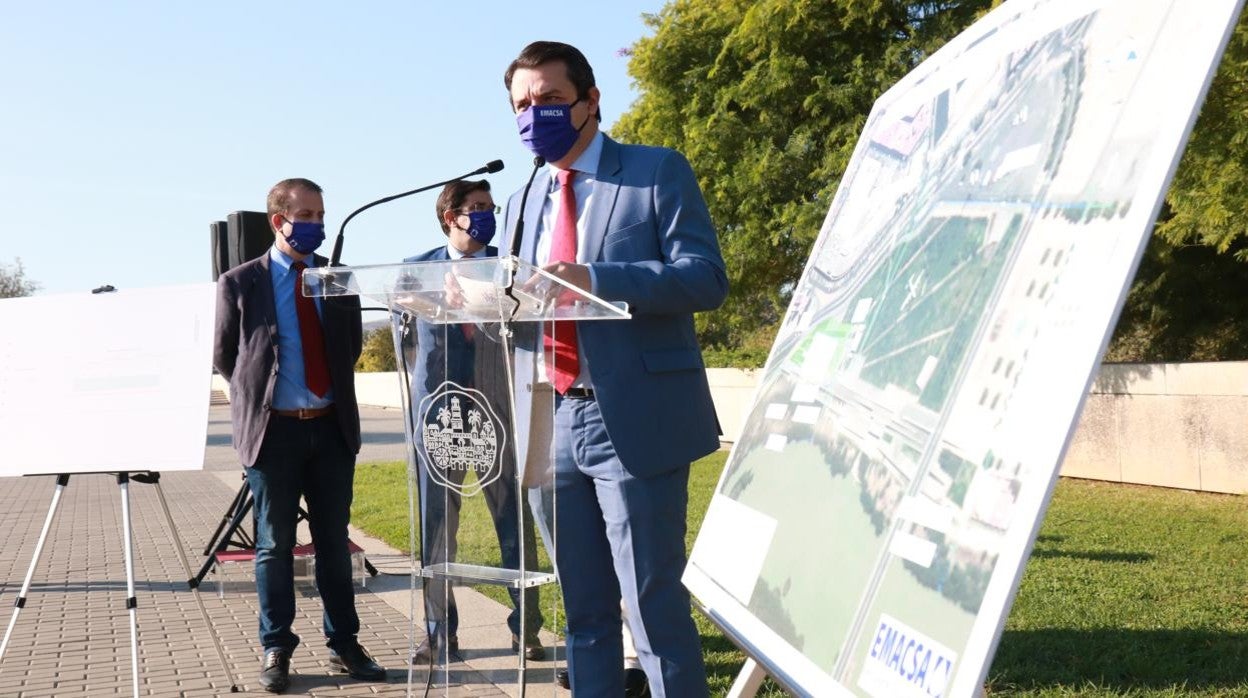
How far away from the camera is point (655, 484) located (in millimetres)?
3266

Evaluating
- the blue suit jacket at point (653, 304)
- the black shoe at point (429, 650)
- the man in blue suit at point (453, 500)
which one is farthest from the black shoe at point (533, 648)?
the blue suit jacket at point (653, 304)

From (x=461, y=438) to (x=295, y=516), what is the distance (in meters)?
2.52

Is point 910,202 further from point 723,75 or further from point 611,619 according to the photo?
point 723,75

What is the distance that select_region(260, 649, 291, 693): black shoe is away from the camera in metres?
5.50

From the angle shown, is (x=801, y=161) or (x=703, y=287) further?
(x=801, y=161)

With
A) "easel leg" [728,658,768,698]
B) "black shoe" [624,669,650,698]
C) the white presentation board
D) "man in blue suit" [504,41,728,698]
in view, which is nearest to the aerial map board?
Answer: "easel leg" [728,658,768,698]

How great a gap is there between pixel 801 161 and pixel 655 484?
14999 millimetres

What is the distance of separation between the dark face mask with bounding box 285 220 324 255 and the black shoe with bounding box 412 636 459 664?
2.71m

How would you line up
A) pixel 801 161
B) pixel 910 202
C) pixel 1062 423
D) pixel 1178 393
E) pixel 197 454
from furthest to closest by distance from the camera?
pixel 801 161 < pixel 1178 393 < pixel 197 454 < pixel 910 202 < pixel 1062 423

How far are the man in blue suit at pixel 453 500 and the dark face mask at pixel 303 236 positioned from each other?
236cm

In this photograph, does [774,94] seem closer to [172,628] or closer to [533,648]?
[172,628]

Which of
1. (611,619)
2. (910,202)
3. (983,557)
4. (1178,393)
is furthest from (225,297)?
(1178,393)

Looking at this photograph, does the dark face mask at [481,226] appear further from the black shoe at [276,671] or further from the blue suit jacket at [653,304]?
the blue suit jacket at [653,304]

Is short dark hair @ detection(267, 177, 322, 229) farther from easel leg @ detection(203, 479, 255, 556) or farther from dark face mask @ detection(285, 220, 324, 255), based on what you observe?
easel leg @ detection(203, 479, 255, 556)
